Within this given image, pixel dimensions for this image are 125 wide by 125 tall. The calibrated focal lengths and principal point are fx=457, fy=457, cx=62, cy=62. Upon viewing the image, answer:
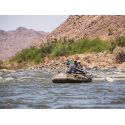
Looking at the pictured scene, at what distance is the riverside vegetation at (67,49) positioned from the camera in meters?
48.2

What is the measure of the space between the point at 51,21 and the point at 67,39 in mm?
44229

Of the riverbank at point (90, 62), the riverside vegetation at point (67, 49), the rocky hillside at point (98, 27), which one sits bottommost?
the riverbank at point (90, 62)

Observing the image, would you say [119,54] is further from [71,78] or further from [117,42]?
[71,78]

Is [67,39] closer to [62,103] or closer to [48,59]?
[48,59]

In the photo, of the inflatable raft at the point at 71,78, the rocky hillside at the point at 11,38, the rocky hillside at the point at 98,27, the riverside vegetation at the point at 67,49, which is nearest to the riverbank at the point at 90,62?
the riverside vegetation at the point at 67,49

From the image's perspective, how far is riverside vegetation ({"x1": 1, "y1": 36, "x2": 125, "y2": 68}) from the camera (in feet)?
158

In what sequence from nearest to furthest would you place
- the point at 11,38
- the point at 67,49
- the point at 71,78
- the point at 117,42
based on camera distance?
the point at 71,78
the point at 117,42
the point at 67,49
the point at 11,38

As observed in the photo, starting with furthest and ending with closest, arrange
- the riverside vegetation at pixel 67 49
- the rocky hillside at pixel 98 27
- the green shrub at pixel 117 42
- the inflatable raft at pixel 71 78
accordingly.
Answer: the rocky hillside at pixel 98 27 → the riverside vegetation at pixel 67 49 → the green shrub at pixel 117 42 → the inflatable raft at pixel 71 78

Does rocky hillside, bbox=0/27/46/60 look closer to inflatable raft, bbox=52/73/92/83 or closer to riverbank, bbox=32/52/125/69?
riverbank, bbox=32/52/125/69

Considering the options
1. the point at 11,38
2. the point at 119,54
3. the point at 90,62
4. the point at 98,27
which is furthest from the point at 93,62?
the point at 11,38

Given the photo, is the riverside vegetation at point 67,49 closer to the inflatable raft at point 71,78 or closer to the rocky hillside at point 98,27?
the rocky hillside at point 98,27

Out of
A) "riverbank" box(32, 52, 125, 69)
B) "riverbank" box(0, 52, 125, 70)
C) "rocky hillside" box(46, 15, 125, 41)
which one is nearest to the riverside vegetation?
"riverbank" box(0, 52, 125, 70)

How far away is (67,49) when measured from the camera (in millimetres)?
53250

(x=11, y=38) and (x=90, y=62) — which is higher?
(x=11, y=38)
